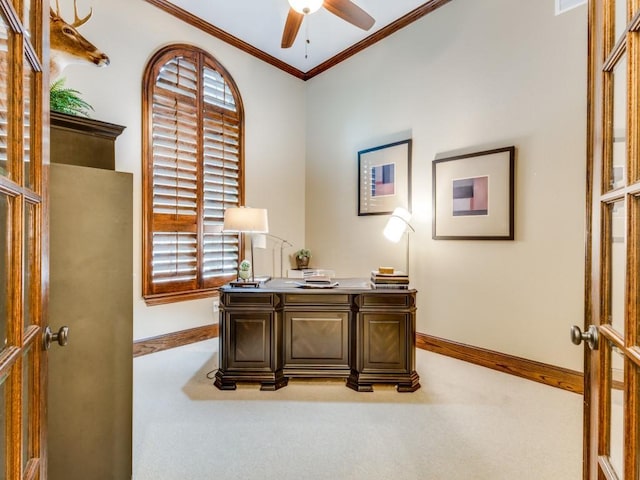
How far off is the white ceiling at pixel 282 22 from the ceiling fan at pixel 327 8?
28.8 inches

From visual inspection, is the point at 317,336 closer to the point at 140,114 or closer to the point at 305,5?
the point at 305,5

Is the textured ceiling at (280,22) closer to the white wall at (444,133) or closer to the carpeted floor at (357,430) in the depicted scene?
the white wall at (444,133)

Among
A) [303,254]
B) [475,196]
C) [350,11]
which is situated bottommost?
[303,254]

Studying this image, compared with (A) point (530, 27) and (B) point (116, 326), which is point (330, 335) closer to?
(B) point (116, 326)

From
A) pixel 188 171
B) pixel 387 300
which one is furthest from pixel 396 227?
pixel 188 171

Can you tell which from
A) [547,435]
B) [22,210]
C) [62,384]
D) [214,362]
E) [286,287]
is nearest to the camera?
[22,210]

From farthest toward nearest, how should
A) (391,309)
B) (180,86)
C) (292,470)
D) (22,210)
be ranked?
(180,86)
(391,309)
(292,470)
(22,210)

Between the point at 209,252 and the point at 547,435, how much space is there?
3322mm

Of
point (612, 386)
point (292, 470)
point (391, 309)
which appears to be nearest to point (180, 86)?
point (391, 309)

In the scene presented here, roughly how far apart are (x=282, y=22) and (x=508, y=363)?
4066mm

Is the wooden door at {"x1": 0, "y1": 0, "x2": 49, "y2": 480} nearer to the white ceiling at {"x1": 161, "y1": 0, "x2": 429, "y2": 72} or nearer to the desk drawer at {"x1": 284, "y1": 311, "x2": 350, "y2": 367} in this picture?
the desk drawer at {"x1": 284, "y1": 311, "x2": 350, "y2": 367}

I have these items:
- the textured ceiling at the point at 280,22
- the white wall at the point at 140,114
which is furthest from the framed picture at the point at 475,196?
the white wall at the point at 140,114

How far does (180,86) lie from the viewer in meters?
3.45

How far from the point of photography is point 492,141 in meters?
2.89
